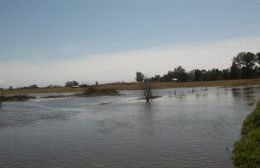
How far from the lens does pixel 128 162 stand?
20.4 m

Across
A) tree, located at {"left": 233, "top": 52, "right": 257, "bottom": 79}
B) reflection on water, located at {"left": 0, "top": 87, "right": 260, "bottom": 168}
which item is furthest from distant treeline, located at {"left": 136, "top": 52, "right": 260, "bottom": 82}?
reflection on water, located at {"left": 0, "top": 87, "right": 260, "bottom": 168}

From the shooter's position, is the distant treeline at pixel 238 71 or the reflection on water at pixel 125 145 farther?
the distant treeline at pixel 238 71

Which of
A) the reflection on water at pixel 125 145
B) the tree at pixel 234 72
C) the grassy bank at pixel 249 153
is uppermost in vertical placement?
the tree at pixel 234 72

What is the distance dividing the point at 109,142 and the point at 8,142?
9430 millimetres

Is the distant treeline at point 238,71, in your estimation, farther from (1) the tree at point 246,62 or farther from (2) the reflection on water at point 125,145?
(2) the reflection on water at point 125,145

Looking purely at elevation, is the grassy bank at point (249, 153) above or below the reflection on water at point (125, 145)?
above

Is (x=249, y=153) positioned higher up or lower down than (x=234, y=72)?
lower down

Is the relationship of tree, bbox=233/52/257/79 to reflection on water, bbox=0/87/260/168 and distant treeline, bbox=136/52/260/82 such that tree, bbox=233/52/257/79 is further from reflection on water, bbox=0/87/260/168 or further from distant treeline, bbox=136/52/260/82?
reflection on water, bbox=0/87/260/168

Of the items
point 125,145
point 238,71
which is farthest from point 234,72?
point 125,145

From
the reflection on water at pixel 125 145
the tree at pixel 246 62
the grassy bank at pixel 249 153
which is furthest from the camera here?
the tree at pixel 246 62

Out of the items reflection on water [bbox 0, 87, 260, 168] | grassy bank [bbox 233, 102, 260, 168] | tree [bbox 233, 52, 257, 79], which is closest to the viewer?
grassy bank [bbox 233, 102, 260, 168]

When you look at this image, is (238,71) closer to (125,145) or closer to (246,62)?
(246,62)

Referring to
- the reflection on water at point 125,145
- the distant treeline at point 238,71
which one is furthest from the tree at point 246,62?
the reflection on water at point 125,145

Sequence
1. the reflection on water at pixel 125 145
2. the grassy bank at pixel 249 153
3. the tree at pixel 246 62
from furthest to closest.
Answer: the tree at pixel 246 62 → the reflection on water at pixel 125 145 → the grassy bank at pixel 249 153
